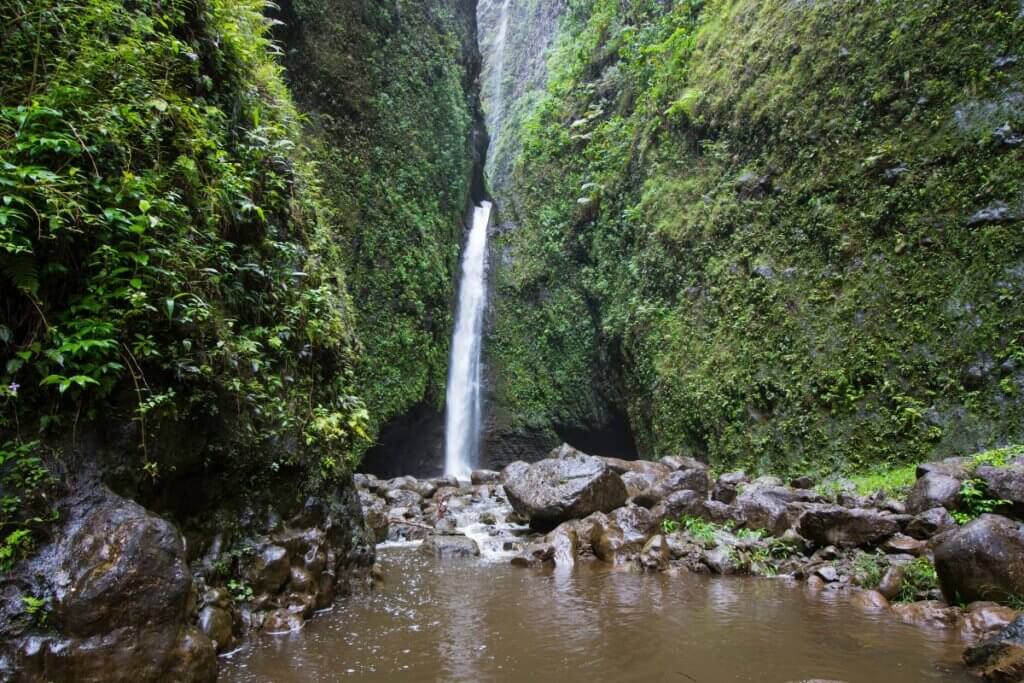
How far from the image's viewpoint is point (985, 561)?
183 inches

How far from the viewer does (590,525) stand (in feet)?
25.9

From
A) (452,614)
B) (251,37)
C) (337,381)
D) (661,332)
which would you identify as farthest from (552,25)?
(452,614)

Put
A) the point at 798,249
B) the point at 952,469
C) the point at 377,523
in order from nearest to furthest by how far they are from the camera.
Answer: the point at 952,469 < the point at 377,523 < the point at 798,249

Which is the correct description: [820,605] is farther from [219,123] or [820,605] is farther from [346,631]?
[219,123]

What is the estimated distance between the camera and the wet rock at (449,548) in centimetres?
780

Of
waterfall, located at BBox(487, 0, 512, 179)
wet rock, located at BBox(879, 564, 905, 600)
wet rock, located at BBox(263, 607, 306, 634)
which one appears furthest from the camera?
waterfall, located at BBox(487, 0, 512, 179)

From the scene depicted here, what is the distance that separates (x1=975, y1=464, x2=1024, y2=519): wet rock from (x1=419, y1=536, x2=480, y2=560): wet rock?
5.91 m

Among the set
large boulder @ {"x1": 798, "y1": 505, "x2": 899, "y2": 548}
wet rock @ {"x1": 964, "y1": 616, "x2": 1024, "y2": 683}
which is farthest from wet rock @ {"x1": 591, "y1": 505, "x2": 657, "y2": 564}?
wet rock @ {"x1": 964, "y1": 616, "x2": 1024, "y2": 683}

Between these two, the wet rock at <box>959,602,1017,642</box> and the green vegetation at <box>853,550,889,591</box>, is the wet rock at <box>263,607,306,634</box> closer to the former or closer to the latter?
the wet rock at <box>959,602,1017,642</box>

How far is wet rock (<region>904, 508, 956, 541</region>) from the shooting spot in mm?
6145

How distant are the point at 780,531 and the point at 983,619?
2935 mm

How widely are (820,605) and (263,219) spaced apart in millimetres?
6147

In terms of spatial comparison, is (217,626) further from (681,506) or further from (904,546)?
(904,546)

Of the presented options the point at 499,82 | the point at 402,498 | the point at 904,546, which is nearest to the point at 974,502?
the point at 904,546
